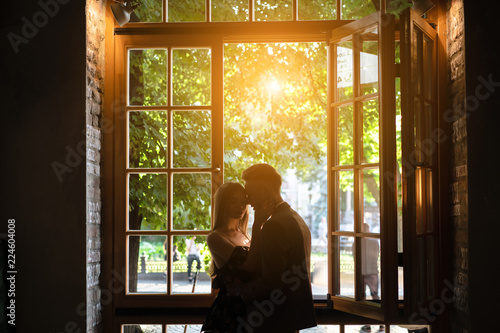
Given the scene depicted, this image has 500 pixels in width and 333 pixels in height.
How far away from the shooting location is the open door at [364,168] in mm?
3172

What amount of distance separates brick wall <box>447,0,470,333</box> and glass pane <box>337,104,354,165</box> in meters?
0.66

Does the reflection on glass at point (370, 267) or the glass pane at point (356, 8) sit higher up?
the glass pane at point (356, 8)

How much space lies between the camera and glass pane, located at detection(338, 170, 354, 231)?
11.4 ft

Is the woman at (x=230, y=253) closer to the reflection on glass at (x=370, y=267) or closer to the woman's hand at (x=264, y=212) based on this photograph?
the woman's hand at (x=264, y=212)

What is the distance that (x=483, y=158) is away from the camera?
3.21m

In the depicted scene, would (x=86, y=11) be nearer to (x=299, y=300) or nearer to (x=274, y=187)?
(x=274, y=187)

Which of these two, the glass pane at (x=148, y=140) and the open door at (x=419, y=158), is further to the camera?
the glass pane at (x=148, y=140)

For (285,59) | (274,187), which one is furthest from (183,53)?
(285,59)

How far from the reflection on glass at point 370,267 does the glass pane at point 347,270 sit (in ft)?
0.29

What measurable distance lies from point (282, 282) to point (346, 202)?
1.31m

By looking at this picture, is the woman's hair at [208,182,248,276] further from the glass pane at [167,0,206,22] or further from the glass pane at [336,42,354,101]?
the glass pane at [167,0,206,22]

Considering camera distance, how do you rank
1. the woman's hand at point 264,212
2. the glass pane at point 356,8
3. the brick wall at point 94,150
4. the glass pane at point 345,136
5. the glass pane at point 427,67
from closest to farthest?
the woman's hand at point 264,212 < the brick wall at point 94,150 < the glass pane at point 427,67 < the glass pane at point 345,136 < the glass pane at point 356,8

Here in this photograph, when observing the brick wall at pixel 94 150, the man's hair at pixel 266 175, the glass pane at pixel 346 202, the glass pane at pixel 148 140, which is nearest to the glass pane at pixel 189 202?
the glass pane at pixel 148 140

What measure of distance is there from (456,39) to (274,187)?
166 cm
